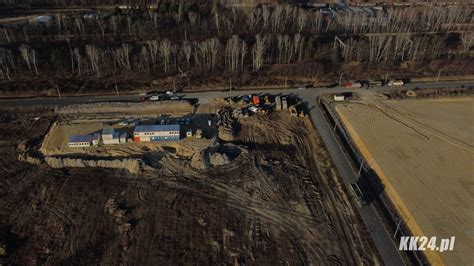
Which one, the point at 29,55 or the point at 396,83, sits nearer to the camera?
the point at 29,55

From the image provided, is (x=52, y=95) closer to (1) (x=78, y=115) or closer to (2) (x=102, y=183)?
(1) (x=78, y=115)

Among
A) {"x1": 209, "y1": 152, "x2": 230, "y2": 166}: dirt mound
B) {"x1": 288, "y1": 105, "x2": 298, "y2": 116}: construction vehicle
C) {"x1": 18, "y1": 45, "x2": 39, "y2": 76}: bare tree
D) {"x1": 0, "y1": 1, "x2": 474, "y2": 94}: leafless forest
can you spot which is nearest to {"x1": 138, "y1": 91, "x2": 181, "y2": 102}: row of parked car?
{"x1": 0, "y1": 1, "x2": 474, "y2": 94}: leafless forest

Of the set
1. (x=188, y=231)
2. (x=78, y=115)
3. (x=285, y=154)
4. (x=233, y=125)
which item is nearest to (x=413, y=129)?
(x=285, y=154)

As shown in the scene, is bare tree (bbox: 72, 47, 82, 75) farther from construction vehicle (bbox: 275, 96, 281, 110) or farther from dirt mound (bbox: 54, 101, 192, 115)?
construction vehicle (bbox: 275, 96, 281, 110)

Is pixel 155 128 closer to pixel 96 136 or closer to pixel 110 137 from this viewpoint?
pixel 110 137

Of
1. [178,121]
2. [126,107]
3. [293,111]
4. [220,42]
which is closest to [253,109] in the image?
[293,111]
